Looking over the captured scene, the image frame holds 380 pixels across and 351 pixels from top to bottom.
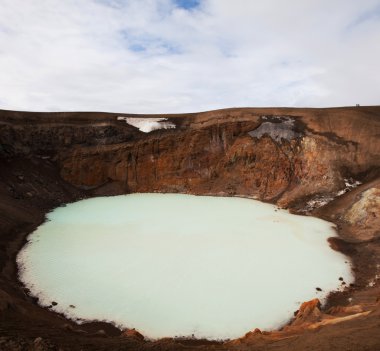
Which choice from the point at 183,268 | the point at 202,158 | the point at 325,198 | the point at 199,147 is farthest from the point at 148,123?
the point at 183,268

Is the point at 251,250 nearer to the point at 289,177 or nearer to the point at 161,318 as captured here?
the point at 161,318

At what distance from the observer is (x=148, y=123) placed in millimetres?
30219

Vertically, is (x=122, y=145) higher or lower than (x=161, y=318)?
higher

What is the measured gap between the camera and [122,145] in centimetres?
2909

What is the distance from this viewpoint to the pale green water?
9727mm

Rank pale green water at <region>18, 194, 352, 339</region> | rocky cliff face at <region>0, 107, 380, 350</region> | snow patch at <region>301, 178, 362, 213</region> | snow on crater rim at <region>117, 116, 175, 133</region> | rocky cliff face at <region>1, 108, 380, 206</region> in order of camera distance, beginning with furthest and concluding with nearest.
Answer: snow on crater rim at <region>117, 116, 175, 133</region> < rocky cliff face at <region>1, 108, 380, 206</region> < rocky cliff face at <region>0, 107, 380, 350</region> < snow patch at <region>301, 178, 362, 213</region> < pale green water at <region>18, 194, 352, 339</region>

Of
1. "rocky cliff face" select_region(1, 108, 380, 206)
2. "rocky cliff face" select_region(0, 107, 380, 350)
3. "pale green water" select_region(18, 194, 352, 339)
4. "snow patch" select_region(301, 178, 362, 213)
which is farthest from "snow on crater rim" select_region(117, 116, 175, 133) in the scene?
"snow patch" select_region(301, 178, 362, 213)

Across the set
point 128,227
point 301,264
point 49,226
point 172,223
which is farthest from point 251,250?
point 49,226

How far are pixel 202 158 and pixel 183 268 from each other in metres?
17.0

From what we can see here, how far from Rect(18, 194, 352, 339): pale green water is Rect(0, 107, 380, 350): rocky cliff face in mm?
3909

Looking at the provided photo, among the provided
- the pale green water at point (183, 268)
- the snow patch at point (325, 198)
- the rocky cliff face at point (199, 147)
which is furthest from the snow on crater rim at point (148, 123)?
the snow patch at point (325, 198)

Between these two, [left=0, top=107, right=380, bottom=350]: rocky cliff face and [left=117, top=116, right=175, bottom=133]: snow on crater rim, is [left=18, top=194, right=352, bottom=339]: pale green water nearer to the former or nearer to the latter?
[left=0, top=107, right=380, bottom=350]: rocky cliff face

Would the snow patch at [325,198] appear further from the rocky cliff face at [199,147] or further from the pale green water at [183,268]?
the rocky cliff face at [199,147]

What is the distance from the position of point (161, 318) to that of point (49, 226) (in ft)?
36.7
